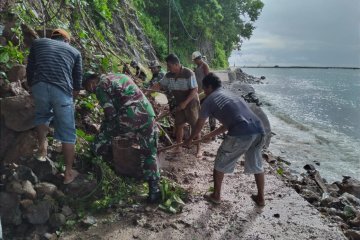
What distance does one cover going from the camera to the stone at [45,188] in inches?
170

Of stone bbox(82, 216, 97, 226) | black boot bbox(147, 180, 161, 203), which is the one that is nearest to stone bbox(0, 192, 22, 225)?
stone bbox(82, 216, 97, 226)

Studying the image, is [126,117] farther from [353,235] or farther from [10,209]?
[353,235]

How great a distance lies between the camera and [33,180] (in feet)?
14.4

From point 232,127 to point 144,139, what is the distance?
119 cm

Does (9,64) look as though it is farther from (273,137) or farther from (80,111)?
(273,137)

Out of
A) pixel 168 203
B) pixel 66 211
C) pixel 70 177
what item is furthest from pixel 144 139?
pixel 66 211

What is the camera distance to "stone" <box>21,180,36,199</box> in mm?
4141

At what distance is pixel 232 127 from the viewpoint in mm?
4789

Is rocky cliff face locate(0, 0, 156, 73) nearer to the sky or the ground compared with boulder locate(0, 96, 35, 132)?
nearer to the sky

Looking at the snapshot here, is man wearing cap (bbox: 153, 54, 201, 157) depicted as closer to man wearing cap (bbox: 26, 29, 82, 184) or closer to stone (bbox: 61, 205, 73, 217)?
man wearing cap (bbox: 26, 29, 82, 184)

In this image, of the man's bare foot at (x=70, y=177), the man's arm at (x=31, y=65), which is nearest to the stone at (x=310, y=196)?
the man's bare foot at (x=70, y=177)

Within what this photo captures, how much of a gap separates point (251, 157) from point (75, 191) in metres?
2.44

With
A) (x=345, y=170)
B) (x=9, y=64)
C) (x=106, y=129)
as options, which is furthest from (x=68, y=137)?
(x=345, y=170)

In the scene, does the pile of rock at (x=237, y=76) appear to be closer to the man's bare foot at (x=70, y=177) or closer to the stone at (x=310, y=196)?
the stone at (x=310, y=196)
